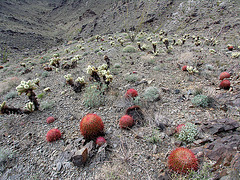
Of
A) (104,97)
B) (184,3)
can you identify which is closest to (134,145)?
(104,97)

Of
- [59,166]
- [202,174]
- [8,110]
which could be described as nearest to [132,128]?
[202,174]

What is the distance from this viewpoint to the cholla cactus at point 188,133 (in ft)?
10.9

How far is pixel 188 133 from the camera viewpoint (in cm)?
338

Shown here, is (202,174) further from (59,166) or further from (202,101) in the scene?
(59,166)

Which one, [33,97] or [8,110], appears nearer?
[8,110]

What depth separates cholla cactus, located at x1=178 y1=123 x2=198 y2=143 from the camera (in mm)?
3332

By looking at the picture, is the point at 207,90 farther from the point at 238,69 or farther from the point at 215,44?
the point at 215,44

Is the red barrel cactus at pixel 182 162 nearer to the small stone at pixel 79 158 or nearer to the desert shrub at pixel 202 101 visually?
the small stone at pixel 79 158

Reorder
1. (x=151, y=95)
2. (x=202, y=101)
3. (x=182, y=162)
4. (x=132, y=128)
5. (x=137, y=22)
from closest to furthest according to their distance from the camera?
(x=182, y=162) < (x=132, y=128) < (x=202, y=101) < (x=151, y=95) < (x=137, y=22)

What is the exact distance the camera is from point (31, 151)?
12.5 ft

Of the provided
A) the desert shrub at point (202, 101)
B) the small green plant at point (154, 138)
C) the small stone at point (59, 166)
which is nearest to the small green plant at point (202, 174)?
the small green plant at point (154, 138)

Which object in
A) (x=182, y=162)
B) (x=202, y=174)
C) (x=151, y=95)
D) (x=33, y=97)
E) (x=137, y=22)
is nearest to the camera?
(x=202, y=174)

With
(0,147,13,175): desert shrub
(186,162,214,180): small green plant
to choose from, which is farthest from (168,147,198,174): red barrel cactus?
(0,147,13,175): desert shrub

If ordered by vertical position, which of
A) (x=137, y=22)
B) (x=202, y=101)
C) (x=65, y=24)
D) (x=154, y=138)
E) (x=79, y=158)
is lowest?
(x=202, y=101)
